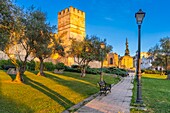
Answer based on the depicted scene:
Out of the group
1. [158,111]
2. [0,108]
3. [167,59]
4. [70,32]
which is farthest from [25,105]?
[70,32]

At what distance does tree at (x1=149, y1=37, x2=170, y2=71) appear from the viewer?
31859mm

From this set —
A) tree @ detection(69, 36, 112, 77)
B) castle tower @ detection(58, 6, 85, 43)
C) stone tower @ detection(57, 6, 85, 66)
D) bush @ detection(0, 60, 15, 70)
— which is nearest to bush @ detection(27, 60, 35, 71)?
bush @ detection(0, 60, 15, 70)

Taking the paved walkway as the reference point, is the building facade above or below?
above

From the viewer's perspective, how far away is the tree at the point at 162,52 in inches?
1254

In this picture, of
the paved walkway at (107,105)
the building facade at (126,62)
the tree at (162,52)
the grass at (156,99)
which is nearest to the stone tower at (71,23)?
the building facade at (126,62)

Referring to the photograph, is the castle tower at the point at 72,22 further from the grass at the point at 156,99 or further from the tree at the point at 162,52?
the grass at the point at 156,99

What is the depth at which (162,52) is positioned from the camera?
32812 millimetres

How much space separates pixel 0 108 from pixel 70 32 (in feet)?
154

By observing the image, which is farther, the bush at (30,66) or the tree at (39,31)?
the bush at (30,66)

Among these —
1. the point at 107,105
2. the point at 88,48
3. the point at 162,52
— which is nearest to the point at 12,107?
the point at 107,105

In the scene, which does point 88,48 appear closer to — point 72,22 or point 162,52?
point 162,52

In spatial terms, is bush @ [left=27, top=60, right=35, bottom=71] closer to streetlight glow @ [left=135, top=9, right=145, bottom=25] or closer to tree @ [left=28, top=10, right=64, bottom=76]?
tree @ [left=28, top=10, right=64, bottom=76]

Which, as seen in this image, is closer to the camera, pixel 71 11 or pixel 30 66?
pixel 30 66

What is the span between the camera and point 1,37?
7.05 meters
